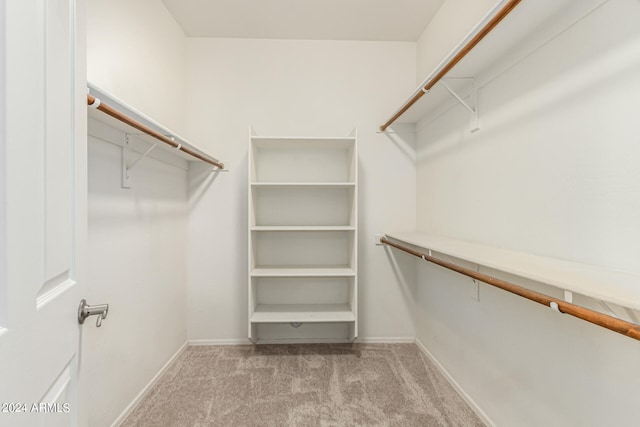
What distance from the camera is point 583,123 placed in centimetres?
107

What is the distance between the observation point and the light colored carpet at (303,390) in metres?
1.66

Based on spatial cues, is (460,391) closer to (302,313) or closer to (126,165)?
(302,313)

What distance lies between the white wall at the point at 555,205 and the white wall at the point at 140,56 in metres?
1.87

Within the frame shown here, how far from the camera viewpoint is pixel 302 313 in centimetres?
233

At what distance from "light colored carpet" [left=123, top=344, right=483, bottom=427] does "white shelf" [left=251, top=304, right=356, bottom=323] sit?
0.30 m

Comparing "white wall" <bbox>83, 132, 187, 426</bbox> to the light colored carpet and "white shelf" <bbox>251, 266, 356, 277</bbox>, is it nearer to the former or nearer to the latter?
the light colored carpet

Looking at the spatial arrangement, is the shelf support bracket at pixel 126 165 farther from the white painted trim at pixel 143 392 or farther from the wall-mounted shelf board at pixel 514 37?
the wall-mounted shelf board at pixel 514 37

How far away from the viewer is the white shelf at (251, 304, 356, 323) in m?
2.23

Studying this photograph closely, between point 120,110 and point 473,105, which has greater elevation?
point 473,105

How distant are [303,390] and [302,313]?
54 centimetres

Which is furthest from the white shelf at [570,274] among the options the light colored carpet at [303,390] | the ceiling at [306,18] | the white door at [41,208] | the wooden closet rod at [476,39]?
the ceiling at [306,18]

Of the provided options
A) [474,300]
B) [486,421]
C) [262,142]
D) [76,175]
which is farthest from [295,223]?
[76,175]

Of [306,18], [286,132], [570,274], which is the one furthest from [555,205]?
[306,18]

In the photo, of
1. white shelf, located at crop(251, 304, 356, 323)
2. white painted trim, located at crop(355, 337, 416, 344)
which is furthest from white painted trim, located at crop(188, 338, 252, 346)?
white painted trim, located at crop(355, 337, 416, 344)
